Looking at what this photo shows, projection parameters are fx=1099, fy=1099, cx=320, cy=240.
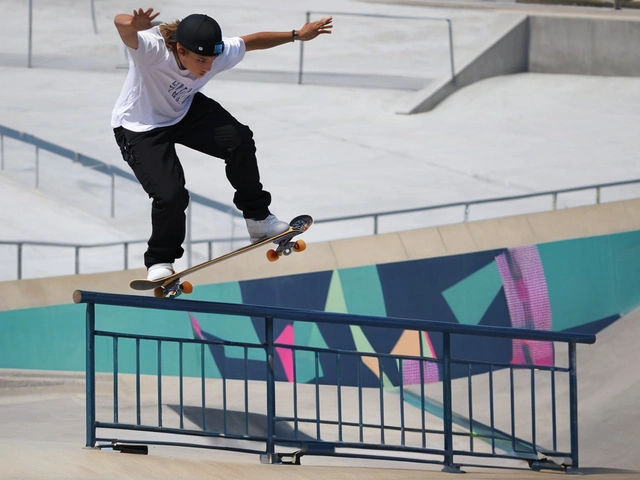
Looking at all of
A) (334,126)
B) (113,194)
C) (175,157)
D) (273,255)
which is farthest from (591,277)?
(175,157)

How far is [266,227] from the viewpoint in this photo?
7.45 metres

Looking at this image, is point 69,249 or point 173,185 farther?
point 69,249

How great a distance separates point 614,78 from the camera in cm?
Result: 2019

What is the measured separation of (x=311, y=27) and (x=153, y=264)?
1.80 m

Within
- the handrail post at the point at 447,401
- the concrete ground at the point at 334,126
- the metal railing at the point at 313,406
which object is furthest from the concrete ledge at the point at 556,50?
the handrail post at the point at 447,401

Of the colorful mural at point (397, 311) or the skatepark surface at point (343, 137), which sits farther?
the colorful mural at point (397, 311)

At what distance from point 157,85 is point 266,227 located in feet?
4.45

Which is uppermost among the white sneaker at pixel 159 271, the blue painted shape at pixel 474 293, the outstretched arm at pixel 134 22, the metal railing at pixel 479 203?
the outstretched arm at pixel 134 22

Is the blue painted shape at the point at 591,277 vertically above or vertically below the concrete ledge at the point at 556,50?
below

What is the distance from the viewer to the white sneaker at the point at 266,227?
7430mm

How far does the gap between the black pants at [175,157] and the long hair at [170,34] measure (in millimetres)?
544

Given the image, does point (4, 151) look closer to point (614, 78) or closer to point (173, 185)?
point (173, 185)

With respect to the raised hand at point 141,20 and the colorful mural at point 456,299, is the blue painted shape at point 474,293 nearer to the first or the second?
the colorful mural at point 456,299

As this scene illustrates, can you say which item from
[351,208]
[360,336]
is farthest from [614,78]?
[360,336]
